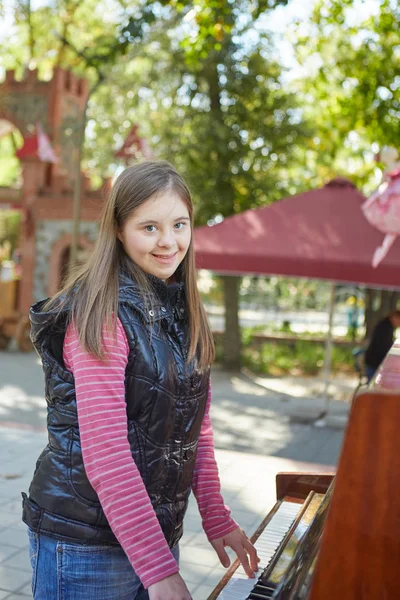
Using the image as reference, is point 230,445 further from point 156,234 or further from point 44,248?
point 44,248

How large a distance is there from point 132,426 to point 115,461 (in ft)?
0.43

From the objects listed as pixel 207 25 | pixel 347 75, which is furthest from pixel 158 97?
pixel 207 25

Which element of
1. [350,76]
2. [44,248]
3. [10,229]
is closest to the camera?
[350,76]

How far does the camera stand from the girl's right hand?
5.20ft

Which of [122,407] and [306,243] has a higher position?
[306,243]

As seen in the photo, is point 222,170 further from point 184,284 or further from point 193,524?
point 184,284

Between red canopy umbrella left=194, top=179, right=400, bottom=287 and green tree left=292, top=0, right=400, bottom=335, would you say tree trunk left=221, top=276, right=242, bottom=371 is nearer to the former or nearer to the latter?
green tree left=292, top=0, right=400, bottom=335

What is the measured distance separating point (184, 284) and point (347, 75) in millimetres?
13758

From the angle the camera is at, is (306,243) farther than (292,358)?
No

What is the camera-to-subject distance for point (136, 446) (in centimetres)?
173

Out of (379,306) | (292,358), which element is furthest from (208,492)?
(379,306)

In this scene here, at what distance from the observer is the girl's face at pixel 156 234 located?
6.06ft

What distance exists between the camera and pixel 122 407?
5.45 feet

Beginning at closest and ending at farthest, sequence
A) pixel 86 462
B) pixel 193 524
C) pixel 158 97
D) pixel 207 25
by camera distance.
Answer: pixel 86 462, pixel 193 524, pixel 207 25, pixel 158 97
